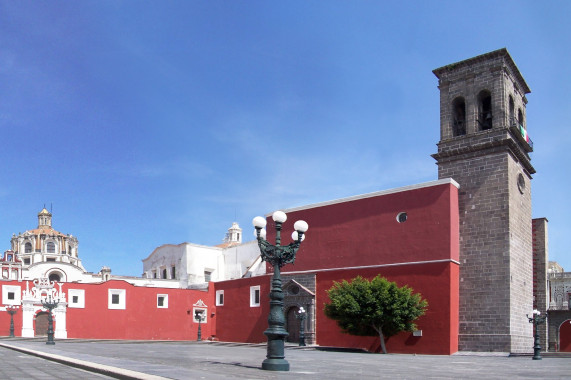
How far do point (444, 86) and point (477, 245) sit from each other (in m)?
7.89

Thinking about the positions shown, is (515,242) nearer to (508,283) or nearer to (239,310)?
(508,283)

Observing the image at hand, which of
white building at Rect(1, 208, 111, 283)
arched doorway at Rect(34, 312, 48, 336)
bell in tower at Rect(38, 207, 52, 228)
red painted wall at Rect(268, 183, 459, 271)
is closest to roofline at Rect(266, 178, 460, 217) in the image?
red painted wall at Rect(268, 183, 459, 271)

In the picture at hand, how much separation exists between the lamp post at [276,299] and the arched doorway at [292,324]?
15858 mm

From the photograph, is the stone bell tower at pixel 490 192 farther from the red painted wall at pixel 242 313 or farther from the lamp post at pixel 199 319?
the lamp post at pixel 199 319

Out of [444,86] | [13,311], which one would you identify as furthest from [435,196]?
[13,311]

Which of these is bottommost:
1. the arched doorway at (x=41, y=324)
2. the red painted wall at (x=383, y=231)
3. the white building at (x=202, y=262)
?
the arched doorway at (x=41, y=324)

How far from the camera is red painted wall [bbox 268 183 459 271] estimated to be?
82.6 ft

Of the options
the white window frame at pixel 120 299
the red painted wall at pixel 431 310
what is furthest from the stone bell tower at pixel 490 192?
the white window frame at pixel 120 299

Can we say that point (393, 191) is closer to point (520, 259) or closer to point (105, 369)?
point (520, 259)

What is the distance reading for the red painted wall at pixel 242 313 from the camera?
32.1 meters

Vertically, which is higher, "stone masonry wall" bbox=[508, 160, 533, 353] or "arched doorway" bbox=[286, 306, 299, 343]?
"stone masonry wall" bbox=[508, 160, 533, 353]

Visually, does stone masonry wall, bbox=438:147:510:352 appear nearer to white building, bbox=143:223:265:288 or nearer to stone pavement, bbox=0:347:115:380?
stone pavement, bbox=0:347:115:380

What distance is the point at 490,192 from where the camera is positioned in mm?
25516

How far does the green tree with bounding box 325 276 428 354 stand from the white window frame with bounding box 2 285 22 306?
70.5 ft
